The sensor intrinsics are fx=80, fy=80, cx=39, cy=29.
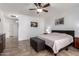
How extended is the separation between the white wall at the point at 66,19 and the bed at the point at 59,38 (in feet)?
0.30

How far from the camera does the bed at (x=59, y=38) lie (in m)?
1.74

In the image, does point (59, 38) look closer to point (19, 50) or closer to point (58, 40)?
point (58, 40)

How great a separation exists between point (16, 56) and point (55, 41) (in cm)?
98

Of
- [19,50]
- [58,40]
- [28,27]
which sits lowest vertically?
[19,50]

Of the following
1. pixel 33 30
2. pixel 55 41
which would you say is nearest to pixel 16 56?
pixel 33 30

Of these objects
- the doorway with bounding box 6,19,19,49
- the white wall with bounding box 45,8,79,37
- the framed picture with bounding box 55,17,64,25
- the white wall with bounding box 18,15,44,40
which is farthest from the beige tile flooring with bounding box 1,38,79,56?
the framed picture with bounding box 55,17,64,25

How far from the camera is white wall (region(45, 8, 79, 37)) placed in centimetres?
166

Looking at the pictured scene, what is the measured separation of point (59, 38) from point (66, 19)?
47cm

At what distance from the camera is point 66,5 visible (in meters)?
1.59

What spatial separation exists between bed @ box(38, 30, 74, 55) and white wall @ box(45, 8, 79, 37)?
9 centimetres

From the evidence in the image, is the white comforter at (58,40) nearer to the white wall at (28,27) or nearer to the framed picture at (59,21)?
the white wall at (28,27)

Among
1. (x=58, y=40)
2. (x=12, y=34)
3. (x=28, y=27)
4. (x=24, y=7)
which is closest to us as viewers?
(x=24, y=7)

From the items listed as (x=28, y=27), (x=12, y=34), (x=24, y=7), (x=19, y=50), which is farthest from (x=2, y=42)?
(x=24, y=7)

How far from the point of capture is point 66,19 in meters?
1.77
